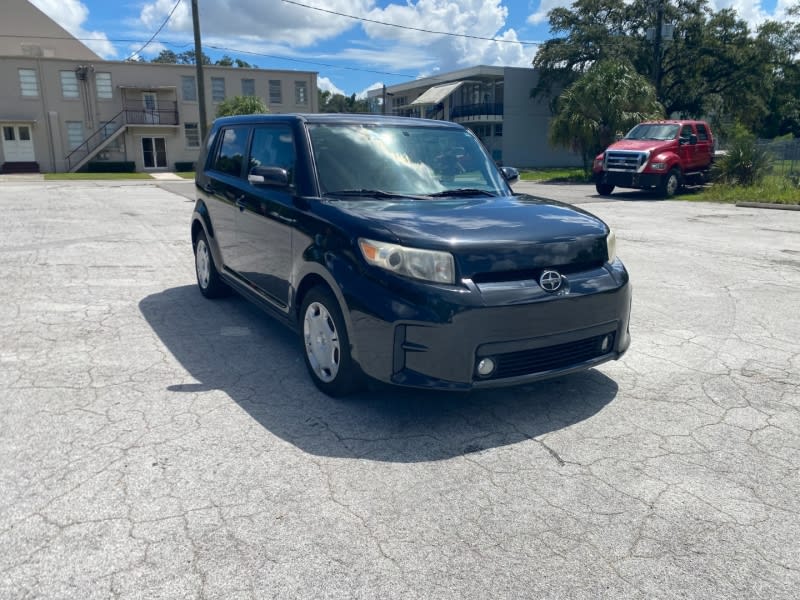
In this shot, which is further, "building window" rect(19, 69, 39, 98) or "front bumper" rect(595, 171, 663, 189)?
"building window" rect(19, 69, 39, 98)

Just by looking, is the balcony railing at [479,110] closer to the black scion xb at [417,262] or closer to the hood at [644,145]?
the hood at [644,145]

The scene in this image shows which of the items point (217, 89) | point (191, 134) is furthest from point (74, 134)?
point (217, 89)

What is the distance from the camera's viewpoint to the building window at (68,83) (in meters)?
42.6

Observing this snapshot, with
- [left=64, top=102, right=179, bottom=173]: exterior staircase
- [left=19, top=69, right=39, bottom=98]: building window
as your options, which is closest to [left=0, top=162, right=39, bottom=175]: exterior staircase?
[left=64, top=102, right=179, bottom=173]: exterior staircase

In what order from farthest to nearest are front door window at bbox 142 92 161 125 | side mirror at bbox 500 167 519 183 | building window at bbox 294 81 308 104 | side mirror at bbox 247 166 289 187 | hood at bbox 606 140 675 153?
building window at bbox 294 81 308 104, front door window at bbox 142 92 161 125, hood at bbox 606 140 675 153, side mirror at bbox 500 167 519 183, side mirror at bbox 247 166 289 187

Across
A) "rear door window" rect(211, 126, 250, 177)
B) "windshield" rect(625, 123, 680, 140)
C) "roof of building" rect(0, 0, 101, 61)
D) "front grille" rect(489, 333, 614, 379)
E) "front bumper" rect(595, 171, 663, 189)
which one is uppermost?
"roof of building" rect(0, 0, 101, 61)

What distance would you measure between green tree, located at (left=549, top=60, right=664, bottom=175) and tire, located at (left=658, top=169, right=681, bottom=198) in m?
7.04

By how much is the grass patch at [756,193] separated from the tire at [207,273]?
1569 centimetres

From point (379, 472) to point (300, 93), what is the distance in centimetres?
5029

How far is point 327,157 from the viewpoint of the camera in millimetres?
4648

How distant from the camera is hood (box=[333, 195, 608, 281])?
143 inches

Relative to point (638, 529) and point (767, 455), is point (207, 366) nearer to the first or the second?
point (638, 529)

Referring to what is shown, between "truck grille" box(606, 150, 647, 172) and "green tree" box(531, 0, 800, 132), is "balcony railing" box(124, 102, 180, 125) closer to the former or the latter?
"green tree" box(531, 0, 800, 132)

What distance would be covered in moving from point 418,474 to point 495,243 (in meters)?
1.34
